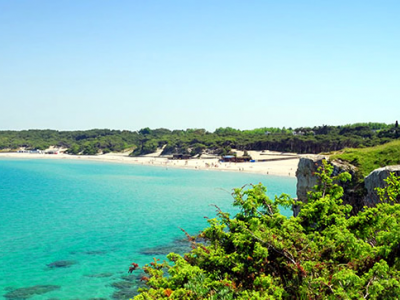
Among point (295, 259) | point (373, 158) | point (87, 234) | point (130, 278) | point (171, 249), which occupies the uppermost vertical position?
point (373, 158)

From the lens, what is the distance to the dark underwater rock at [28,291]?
17656mm

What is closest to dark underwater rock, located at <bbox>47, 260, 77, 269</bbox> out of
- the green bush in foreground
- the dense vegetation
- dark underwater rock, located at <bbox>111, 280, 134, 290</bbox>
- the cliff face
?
dark underwater rock, located at <bbox>111, 280, 134, 290</bbox>

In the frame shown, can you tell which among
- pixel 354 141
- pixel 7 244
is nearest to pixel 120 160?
pixel 354 141

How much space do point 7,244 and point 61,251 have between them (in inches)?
196

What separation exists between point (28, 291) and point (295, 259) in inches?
626

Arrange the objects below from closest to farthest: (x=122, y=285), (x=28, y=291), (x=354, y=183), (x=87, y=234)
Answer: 1. (x=28, y=291)
2. (x=122, y=285)
3. (x=354, y=183)
4. (x=87, y=234)

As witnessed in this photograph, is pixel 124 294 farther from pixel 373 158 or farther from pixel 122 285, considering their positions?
pixel 373 158

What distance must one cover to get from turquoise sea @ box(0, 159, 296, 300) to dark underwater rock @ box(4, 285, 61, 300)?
0.05m

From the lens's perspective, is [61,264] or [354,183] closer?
[354,183]

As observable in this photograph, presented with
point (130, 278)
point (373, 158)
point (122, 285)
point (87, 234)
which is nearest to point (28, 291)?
point (122, 285)

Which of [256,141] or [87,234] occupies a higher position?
[256,141]

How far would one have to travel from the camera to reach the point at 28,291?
725 inches

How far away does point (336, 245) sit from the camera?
8.63m

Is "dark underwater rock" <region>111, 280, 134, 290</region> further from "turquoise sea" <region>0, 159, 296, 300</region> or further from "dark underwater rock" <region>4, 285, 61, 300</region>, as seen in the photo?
"dark underwater rock" <region>4, 285, 61, 300</region>
